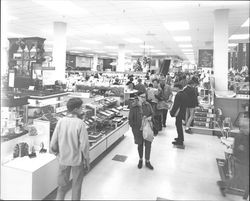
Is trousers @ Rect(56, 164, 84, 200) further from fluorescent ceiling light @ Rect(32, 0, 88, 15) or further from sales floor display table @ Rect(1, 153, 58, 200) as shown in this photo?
fluorescent ceiling light @ Rect(32, 0, 88, 15)

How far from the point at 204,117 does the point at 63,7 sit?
5748 mm

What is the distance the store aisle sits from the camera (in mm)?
3490

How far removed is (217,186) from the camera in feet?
12.6

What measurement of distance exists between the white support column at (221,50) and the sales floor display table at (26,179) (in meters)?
5.94

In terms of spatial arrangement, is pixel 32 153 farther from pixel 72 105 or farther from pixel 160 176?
pixel 160 176

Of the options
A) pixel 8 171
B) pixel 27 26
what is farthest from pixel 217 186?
pixel 27 26

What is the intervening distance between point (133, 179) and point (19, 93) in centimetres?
243

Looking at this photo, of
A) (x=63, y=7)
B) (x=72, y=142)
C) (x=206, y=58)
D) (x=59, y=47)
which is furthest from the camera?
(x=206, y=58)

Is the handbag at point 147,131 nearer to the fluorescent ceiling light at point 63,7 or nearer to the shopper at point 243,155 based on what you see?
the shopper at point 243,155

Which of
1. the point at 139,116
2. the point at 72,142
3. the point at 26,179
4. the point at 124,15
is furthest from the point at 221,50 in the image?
the point at 26,179

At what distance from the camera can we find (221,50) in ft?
23.3

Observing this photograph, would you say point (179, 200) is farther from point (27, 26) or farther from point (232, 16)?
point (27, 26)

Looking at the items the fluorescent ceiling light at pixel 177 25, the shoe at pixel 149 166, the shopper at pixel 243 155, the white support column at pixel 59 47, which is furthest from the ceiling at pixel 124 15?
the shopper at pixel 243 155

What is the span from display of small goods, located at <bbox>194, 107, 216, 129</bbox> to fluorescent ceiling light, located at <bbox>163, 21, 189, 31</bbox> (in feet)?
12.2
